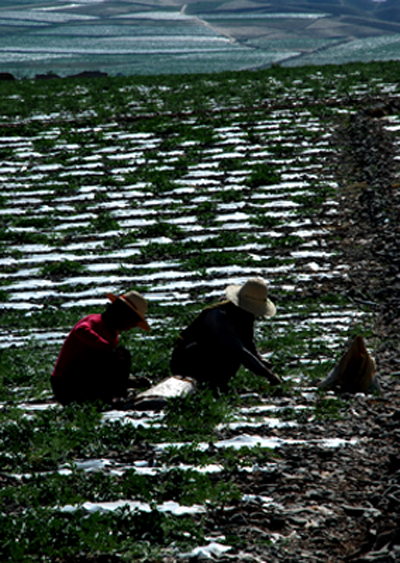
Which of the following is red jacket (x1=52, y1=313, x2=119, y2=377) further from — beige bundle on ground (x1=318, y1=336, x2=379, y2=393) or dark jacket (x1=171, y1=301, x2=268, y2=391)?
beige bundle on ground (x1=318, y1=336, x2=379, y2=393)

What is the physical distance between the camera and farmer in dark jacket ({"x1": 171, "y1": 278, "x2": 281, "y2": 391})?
552cm

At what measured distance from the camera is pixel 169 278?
8281 millimetres

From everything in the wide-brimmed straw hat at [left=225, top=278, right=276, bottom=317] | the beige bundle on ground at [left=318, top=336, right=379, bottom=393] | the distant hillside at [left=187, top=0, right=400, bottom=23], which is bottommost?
the beige bundle on ground at [left=318, top=336, right=379, bottom=393]

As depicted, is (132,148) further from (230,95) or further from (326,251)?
(326,251)

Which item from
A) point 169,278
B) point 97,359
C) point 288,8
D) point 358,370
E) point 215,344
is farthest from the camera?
point 288,8

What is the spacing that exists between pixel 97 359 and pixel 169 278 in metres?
2.90

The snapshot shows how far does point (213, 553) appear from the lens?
3115mm

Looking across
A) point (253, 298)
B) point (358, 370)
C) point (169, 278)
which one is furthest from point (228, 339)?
point (169, 278)

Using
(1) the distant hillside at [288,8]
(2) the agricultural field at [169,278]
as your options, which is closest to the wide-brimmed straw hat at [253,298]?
(2) the agricultural field at [169,278]

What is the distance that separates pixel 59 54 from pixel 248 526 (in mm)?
27607

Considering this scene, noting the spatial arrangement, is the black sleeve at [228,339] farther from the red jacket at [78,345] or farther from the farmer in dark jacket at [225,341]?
the red jacket at [78,345]

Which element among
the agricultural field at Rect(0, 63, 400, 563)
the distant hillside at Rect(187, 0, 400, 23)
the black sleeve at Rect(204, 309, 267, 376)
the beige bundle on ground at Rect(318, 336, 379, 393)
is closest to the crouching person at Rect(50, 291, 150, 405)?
the agricultural field at Rect(0, 63, 400, 563)

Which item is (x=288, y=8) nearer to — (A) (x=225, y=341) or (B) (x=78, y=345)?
(A) (x=225, y=341)

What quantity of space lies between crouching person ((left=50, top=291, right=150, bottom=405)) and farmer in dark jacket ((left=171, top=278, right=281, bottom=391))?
1.62 ft
